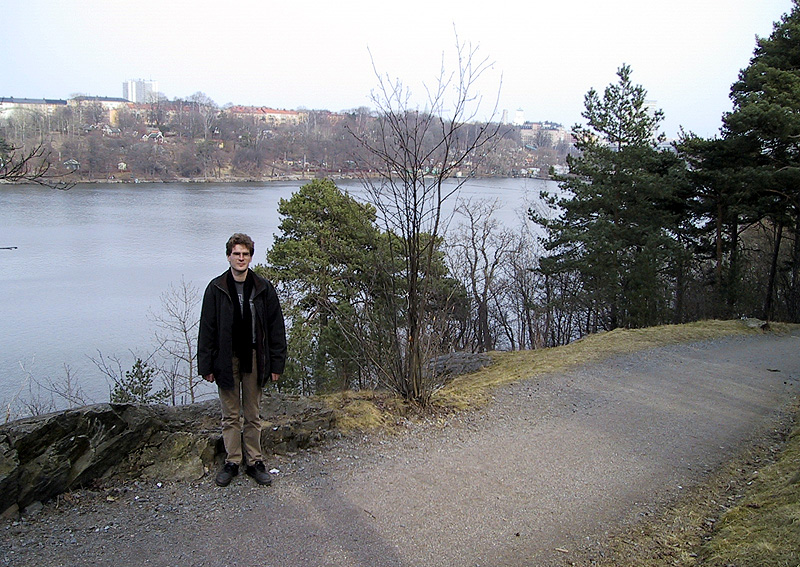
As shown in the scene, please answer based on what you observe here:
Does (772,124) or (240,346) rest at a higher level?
(772,124)

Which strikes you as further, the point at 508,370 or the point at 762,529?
the point at 508,370

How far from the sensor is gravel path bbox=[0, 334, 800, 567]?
3.31 metres

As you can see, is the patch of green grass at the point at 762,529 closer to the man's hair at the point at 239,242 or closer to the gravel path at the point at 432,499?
the gravel path at the point at 432,499

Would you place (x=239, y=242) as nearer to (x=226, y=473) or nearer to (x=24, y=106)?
(x=226, y=473)

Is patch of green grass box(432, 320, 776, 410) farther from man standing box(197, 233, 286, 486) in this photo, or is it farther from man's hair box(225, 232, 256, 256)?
man's hair box(225, 232, 256, 256)

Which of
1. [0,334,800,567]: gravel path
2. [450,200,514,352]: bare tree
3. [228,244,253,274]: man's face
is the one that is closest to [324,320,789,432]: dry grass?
[0,334,800,567]: gravel path

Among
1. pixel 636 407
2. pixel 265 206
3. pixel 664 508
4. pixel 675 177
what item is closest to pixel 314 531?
pixel 664 508

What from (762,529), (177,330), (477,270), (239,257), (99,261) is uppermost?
(239,257)

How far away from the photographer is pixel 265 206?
45469 millimetres

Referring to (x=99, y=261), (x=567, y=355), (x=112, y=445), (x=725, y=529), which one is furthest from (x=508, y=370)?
(x=99, y=261)

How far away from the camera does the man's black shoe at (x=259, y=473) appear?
404 centimetres

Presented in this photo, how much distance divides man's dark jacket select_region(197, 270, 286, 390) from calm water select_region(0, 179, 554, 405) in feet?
52.4

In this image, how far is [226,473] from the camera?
158 inches

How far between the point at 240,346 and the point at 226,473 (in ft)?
2.73
